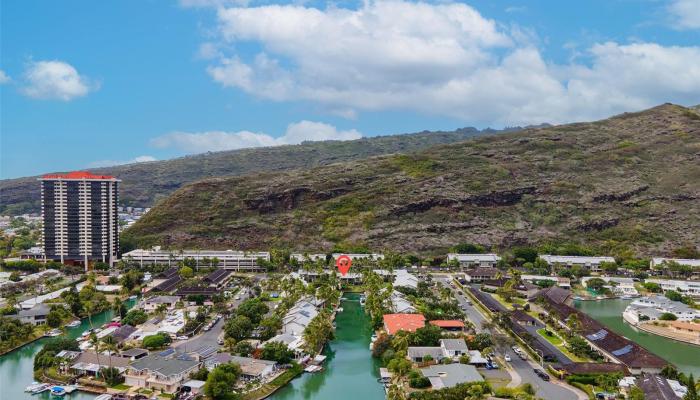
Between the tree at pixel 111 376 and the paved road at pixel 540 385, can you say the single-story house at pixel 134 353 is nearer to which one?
the tree at pixel 111 376

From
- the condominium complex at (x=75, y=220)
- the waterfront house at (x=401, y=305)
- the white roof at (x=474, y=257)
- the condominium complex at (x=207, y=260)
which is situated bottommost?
the waterfront house at (x=401, y=305)

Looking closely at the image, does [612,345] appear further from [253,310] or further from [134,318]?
[134,318]

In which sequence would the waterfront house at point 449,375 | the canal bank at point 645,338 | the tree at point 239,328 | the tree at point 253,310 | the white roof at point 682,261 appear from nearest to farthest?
the waterfront house at point 449,375, the canal bank at point 645,338, the tree at point 239,328, the tree at point 253,310, the white roof at point 682,261

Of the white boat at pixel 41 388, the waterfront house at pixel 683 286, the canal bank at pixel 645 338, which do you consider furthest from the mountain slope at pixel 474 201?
the white boat at pixel 41 388

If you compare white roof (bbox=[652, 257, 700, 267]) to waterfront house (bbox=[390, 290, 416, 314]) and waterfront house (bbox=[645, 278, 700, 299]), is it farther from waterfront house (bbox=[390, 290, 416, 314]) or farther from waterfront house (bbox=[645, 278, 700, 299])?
waterfront house (bbox=[390, 290, 416, 314])

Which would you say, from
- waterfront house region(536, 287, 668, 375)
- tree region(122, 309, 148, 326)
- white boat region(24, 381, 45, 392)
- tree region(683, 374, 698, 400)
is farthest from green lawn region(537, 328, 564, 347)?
white boat region(24, 381, 45, 392)
